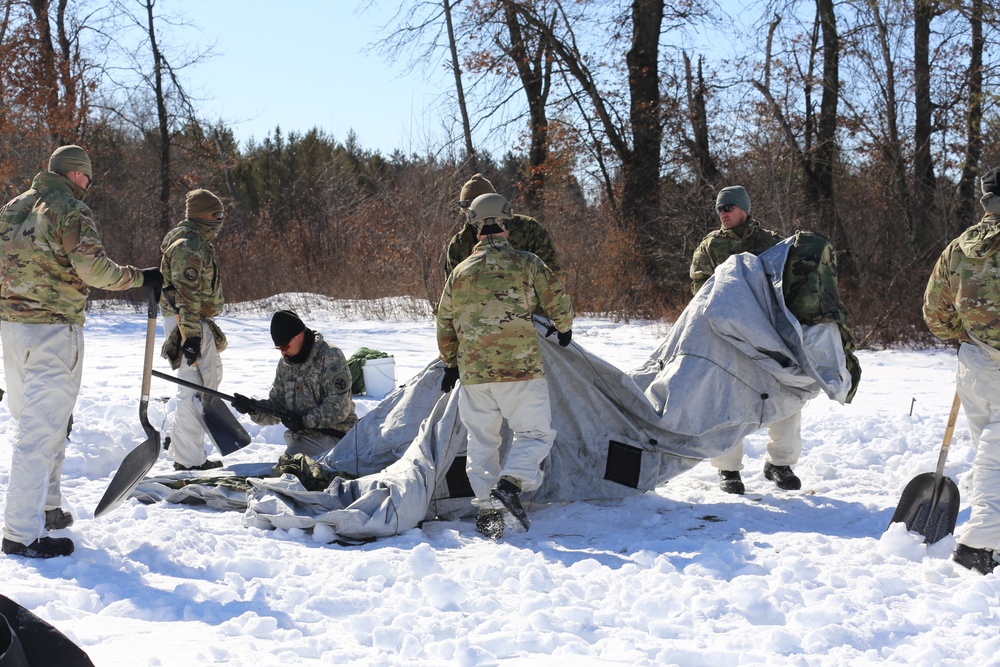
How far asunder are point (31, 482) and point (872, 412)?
5924 millimetres

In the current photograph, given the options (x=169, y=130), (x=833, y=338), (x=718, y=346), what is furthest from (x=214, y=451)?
(x=169, y=130)

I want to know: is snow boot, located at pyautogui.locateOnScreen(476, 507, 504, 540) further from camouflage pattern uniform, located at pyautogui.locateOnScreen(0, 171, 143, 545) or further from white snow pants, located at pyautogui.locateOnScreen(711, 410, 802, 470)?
camouflage pattern uniform, located at pyautogui.locateOnScreen(0, 171, 143, 545)

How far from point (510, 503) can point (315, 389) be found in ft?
5.62

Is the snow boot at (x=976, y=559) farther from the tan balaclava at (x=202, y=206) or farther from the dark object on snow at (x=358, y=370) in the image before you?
the dark object on snow at (x=358, y=370)

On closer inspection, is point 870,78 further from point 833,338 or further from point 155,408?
point 155,408

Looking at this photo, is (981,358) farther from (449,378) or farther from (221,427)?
(221,427)

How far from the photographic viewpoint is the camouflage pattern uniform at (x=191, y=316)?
19.4ft

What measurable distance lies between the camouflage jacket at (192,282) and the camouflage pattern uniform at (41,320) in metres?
1.61

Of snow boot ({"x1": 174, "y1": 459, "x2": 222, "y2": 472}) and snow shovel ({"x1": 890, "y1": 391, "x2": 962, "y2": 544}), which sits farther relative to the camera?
snow boot ({"x1": 174, "y1": 459, "x2": 222, "y2": 472})

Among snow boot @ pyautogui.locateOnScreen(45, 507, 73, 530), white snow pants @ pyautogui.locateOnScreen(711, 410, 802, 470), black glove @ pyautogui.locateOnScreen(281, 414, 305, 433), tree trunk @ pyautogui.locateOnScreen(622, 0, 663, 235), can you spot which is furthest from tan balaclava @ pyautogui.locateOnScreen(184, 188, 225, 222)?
tree trunk @ pyautogui.locateOnScreen(622, 0, 663, 235)

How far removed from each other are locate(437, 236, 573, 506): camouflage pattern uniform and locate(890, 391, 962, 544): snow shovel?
1744 mm

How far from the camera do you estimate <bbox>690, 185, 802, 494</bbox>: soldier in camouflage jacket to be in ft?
18.2

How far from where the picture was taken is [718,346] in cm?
545

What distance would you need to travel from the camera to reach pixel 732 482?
5500 mm
